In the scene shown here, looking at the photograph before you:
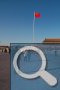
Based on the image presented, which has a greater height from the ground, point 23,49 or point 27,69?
point 23,49

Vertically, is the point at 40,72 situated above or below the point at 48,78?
above

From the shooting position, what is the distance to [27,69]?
203 inches

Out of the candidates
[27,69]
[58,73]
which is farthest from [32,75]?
[58,73]

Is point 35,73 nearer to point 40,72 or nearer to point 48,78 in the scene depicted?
point 40,72

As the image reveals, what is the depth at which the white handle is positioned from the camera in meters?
5.10

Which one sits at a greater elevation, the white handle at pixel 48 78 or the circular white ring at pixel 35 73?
the circular white ring at pixel 35 73

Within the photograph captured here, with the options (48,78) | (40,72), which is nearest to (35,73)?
(40,72)

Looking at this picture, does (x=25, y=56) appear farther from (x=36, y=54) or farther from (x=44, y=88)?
(x=44, y=88)

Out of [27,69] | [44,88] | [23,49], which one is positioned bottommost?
[44,88]

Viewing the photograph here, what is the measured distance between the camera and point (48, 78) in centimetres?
514

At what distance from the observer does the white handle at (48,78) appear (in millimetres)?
5102

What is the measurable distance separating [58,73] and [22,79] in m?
0.63

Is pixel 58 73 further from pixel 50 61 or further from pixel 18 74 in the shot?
pixel 18 74

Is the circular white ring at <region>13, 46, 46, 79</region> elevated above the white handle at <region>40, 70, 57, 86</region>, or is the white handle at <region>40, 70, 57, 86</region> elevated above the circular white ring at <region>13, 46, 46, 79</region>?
the circular white ring at <region>13, 46, 46, 79</region>
